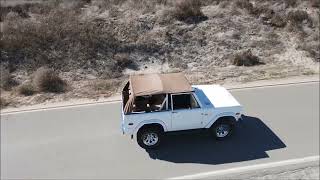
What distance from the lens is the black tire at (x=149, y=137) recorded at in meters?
13.0

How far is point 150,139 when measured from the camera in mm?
13188

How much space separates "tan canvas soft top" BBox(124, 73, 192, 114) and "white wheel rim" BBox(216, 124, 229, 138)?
152 cm

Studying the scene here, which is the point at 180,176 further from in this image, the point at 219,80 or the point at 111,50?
the point at 111,50

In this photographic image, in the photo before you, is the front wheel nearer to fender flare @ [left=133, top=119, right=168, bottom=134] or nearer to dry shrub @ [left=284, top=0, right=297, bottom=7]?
fender flare @ [left=133, top=119, right=168, bottom=134]

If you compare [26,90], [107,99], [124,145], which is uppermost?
[26,90]

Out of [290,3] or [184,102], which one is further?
[290,3]

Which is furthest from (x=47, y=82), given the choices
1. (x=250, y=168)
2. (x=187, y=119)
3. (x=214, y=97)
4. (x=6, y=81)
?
(x=250, y=168)

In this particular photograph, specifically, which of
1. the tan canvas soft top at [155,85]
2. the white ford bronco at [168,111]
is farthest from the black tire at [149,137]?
the tan canvas soft top at [155,85]

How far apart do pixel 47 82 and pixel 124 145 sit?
5.39 metres

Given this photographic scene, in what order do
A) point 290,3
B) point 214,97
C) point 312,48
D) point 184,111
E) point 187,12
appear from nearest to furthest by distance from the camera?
point 184,111, point 214,97, point 312,48, point 187,12, point 290,3

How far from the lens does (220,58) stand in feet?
66.8

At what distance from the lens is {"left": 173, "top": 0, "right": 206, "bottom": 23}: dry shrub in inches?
896

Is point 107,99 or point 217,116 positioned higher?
point 107,99

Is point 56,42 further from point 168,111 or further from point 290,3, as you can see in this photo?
point 290,3
